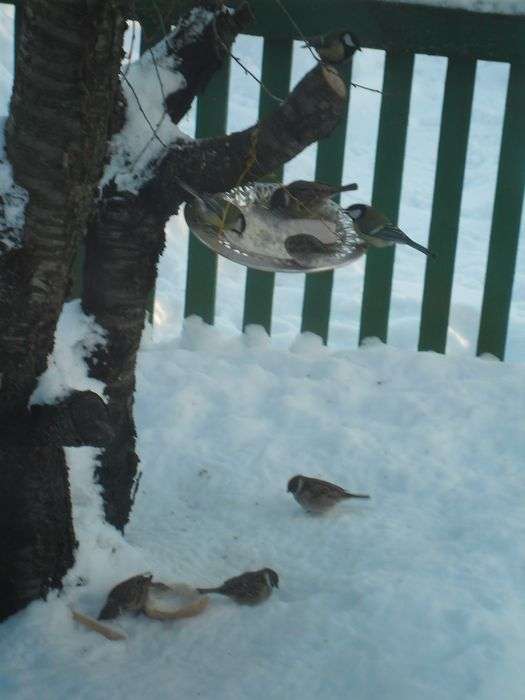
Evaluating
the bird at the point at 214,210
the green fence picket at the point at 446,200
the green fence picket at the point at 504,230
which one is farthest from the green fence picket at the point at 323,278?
the bird at the point at 214,210

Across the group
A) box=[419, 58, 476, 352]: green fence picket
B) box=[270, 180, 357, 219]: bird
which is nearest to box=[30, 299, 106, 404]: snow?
box=[270, 180, 357, 219]: bird

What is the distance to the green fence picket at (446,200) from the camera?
411 cm

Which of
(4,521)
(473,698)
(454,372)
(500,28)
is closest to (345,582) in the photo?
(473,698)

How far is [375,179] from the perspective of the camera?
165 inches

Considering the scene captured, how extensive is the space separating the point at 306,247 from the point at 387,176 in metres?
1.84

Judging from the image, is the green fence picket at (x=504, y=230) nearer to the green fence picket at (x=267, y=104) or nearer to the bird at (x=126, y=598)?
the green fence picket at (x=267, y=104)

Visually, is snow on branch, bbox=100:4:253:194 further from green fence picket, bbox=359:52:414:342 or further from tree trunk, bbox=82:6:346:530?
green fence picket, bbox=359:52:414:342

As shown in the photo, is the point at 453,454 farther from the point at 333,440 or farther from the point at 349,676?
the point at 349,676

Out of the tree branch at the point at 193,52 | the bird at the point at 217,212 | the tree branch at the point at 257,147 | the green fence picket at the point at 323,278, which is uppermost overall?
the tree branch at the point at 193,52

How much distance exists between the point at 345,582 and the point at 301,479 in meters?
0.55

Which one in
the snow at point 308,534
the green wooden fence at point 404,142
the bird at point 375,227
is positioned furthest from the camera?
the green wooden fence at point 404,142

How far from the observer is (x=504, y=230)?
4188 mm

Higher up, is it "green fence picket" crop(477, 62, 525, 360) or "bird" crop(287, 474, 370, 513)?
"green fence picket" crop(477, 62, 525, 360)

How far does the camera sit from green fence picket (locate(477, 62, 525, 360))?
415 centimetres
